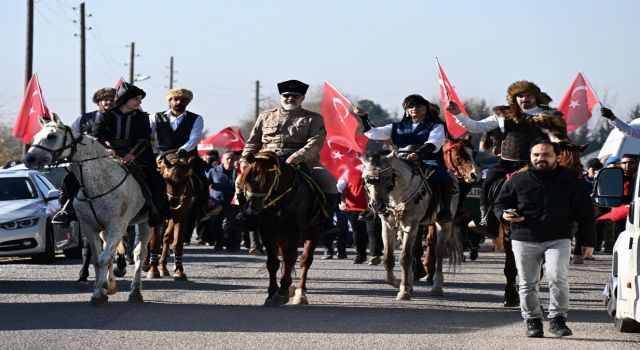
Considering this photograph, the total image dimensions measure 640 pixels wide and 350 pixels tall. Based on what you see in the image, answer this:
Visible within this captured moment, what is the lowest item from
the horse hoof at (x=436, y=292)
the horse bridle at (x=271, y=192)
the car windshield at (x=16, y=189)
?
the horse hoof at (x=436, y=292)

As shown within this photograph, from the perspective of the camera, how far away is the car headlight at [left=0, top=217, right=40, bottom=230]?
20.7 m

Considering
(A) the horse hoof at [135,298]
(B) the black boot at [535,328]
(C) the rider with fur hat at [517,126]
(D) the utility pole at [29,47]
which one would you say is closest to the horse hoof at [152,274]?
(A) the horse hoof at [135,298]

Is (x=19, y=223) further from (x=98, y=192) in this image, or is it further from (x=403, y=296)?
(x=403, y=296)

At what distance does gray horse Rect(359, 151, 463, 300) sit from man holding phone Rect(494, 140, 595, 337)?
151 inches

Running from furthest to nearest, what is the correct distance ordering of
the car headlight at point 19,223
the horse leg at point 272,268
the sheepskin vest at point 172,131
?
the car headlight at point 19,223, the sheepskin vest at point 172,131, the horse leg at point 272,268

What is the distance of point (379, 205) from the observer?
16.2m

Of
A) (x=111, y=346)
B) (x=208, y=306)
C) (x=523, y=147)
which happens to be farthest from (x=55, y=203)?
(x=111, y=346)

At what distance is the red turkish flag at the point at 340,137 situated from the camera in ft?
86.4

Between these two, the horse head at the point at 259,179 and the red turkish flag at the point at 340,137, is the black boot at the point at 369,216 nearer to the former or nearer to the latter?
the horse head at the point at 259,179

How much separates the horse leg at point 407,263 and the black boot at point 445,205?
0.62 m

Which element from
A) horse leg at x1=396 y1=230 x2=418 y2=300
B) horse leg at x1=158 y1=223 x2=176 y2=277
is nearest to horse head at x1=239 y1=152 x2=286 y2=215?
horse leg at x1=396 y1=230 x2=418 y2=300

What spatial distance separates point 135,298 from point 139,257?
0.91 metres

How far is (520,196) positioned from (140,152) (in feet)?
17.8

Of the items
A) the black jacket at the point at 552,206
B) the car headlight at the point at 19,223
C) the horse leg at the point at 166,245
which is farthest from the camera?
the car headlight at the point at 19,223
